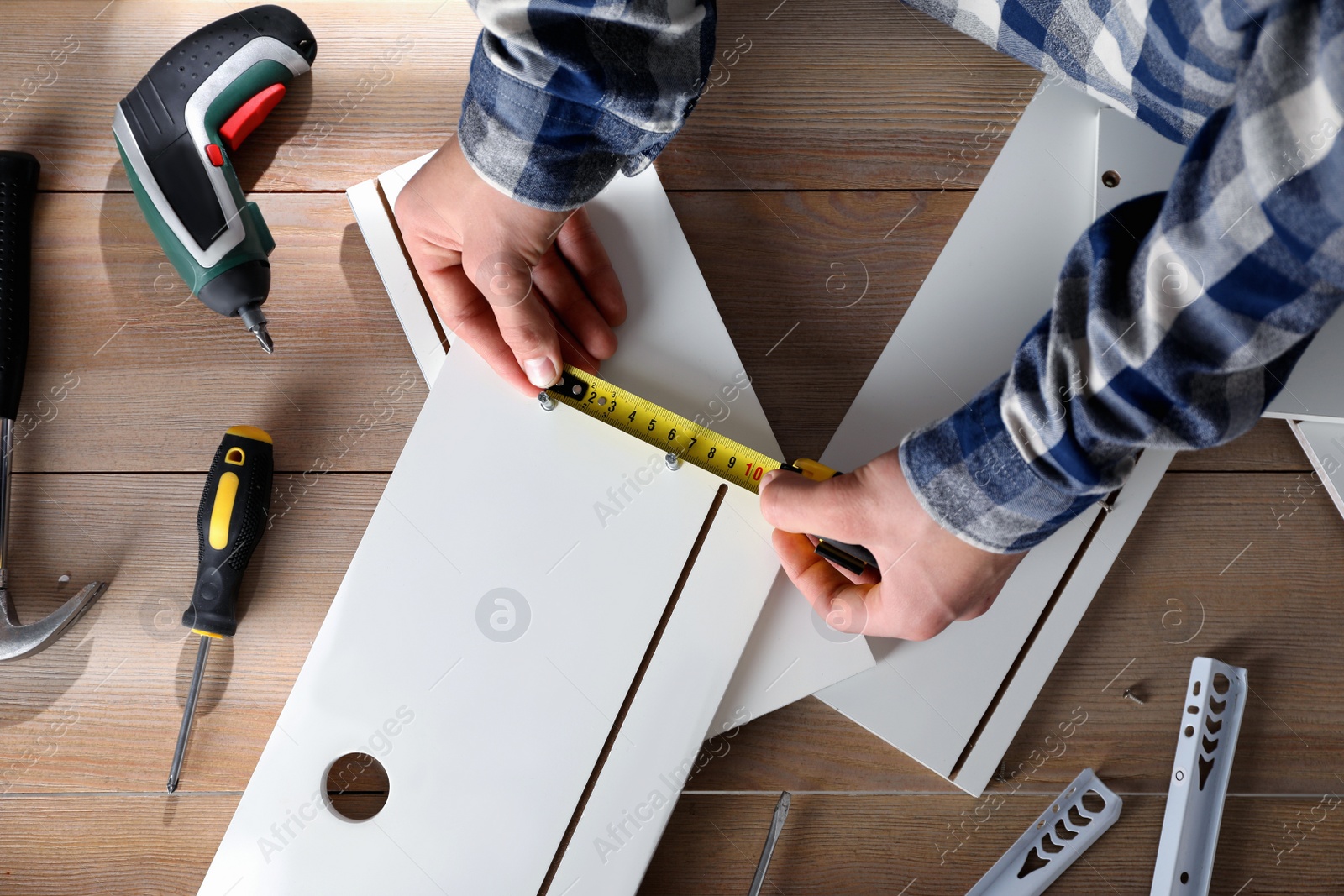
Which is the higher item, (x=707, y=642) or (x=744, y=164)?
(x=744, y=164)

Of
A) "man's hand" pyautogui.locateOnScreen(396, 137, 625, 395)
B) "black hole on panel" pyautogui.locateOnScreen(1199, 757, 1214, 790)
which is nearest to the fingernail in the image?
"man's hand" pyautogui.locateOnScreen(396, 137, 625, 395)

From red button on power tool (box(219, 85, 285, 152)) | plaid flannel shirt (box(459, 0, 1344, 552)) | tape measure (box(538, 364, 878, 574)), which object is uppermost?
plaid flannel shirt (box(459, 0, 1344, 552))

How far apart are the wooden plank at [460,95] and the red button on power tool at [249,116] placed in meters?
0.03

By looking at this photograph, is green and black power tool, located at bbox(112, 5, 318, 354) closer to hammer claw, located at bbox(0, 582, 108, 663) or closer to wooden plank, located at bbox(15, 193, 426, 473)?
wooden plank, located at bbox(15, 193, 426, 473)

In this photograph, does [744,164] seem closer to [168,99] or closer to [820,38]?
[820,38]

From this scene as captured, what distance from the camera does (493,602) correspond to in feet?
3.66

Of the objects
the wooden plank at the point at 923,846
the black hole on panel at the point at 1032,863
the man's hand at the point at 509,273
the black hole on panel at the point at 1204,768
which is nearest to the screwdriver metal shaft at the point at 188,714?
the man's hand at the point at 509,273

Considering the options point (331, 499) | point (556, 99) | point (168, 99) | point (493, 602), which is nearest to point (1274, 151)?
point (556, 99)

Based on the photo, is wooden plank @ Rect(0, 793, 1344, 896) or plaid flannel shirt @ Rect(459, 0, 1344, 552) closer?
plaid flannel shirt @ Rect(459, 0, 1344, 552)

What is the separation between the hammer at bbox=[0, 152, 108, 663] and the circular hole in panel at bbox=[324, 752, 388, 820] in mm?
462

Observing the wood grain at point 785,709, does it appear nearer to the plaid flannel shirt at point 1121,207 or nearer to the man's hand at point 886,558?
the man's hand at point 886,558

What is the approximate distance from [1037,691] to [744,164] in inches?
36.1

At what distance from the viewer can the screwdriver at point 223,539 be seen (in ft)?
3.81

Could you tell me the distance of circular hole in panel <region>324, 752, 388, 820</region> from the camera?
1.15m
